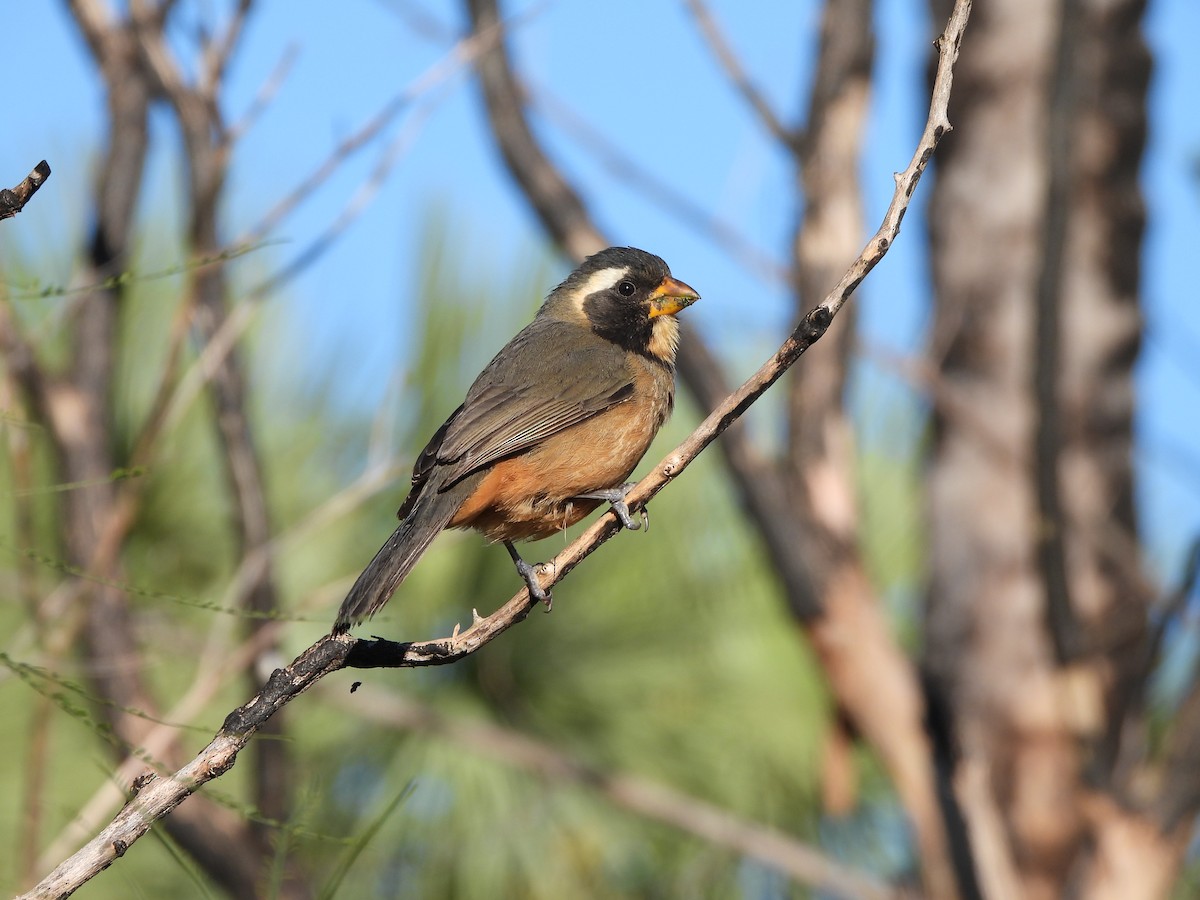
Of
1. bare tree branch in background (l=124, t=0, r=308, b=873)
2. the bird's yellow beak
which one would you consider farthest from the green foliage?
the bird's yellow beak

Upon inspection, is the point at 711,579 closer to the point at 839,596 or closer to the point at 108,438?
the point at 839,596

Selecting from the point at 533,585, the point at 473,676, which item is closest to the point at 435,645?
the point at 533,585

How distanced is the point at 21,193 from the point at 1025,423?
5.21 meters

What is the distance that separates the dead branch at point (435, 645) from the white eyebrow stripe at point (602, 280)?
6.69ft

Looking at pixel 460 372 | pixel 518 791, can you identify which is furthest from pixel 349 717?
pixel 460 372

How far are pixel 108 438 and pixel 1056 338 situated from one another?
3302mm

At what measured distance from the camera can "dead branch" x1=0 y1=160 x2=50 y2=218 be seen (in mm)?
1802

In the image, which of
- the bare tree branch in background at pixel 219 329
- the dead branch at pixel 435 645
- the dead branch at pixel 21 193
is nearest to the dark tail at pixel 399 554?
the dead branch at pixel 435 645

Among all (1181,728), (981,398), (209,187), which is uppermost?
(209,187)

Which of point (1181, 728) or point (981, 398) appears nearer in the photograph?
point (1181, 728)

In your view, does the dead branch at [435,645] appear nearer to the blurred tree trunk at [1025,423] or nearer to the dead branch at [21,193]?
the dead branch at [21,193]

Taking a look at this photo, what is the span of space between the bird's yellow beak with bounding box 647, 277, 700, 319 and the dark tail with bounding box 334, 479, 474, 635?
1.24 m

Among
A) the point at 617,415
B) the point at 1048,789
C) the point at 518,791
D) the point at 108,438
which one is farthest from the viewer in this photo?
the point at 518,791

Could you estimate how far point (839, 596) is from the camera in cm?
521
